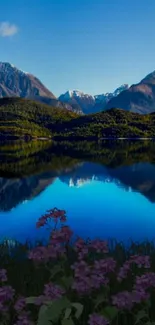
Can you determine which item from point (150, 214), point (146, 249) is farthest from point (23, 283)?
Answer: point (150, 214)

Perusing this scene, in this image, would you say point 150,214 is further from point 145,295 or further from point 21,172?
point 21,172

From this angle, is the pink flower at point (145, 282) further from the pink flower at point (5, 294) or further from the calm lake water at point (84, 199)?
the calm lake water at point (84, 199)

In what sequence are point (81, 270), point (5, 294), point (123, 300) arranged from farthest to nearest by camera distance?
point (81, 270) → point (5, 294) → point (123, 300)

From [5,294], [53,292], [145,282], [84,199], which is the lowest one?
[84,199]

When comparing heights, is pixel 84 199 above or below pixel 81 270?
below

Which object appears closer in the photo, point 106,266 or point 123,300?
point 123,300

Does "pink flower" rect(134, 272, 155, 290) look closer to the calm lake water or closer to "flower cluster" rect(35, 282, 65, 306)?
"flower cluster" rect(35, 282, 65, 306)

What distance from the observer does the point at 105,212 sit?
130ft

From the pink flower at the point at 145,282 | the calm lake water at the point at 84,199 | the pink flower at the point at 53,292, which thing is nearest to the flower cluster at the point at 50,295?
the pink flower at the point at 53,292

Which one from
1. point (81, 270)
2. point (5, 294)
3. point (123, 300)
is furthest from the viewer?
point (81, 270)

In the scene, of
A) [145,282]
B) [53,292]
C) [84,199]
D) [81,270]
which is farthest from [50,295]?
[84,199]

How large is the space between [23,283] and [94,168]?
237 feet

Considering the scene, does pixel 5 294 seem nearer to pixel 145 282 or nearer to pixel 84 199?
pixel 145 282

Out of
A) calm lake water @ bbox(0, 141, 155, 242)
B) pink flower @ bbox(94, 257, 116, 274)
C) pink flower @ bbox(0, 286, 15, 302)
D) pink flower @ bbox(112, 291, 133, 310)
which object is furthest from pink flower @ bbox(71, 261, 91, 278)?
calm lake water @ bbox(0, 141, 155, 242)
